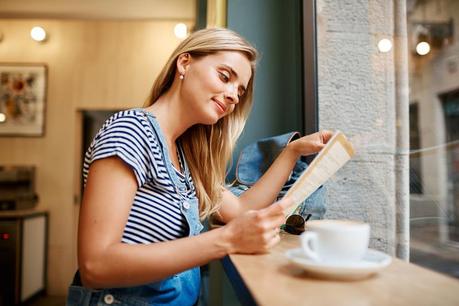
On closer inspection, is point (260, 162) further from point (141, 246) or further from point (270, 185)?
point (141, 246)

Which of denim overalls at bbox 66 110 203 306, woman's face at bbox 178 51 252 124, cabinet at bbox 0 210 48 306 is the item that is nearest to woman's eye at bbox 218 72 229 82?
woman's face at bbox 178 51 252 124

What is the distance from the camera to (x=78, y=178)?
4.52 m

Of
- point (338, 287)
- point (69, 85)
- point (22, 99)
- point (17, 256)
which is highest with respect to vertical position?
point (69, 85)

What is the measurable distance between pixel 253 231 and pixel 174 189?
0.31m

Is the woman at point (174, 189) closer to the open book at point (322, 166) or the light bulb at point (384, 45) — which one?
the open book at point (322, 166)

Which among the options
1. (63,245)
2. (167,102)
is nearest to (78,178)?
(63,245)

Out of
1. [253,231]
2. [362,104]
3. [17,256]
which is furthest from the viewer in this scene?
[17,256]

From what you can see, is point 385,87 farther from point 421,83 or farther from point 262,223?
point 262,223

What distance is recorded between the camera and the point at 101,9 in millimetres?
4238

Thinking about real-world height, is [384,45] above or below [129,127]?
above

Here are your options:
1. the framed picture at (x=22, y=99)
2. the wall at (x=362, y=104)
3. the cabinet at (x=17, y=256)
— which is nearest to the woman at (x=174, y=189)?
the wall at (x=362, y=104)

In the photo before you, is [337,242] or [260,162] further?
[260,162]

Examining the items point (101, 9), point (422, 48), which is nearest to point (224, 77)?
point (422, 48)

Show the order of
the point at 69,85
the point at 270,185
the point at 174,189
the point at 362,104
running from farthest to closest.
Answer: the point at 69,85 < the point at 362,104 < the point at 270,185 < the point at 174,189
